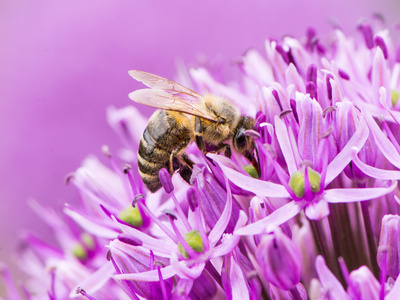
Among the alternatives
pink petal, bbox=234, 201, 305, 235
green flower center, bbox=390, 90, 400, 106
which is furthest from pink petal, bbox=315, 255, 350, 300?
A: green flower center, bbox=390, 90, 400, 106

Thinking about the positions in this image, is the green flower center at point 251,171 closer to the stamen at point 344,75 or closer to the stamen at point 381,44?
the stamen at point 344,75

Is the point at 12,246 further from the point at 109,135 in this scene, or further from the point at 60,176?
the point at 109,135

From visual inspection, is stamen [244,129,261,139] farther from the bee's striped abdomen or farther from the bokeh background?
the bokeh background

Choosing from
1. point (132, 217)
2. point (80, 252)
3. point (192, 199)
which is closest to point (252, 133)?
point (192, 199)

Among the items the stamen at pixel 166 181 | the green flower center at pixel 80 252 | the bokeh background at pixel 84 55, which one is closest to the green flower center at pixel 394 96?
the stamen at pixel 166 181

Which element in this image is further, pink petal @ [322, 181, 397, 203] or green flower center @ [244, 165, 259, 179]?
green flower center @ [244, 165, 259, 179]

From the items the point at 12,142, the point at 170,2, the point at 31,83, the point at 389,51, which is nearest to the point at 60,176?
the point at 12,142

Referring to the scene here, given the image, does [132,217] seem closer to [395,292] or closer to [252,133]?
[252,133]
